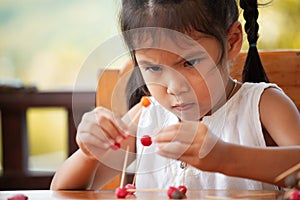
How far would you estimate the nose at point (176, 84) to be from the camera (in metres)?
1.02

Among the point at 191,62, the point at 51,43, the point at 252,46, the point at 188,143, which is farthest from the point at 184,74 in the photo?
the point at 51,43

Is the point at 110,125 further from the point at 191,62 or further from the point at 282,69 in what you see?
the point at 282,69

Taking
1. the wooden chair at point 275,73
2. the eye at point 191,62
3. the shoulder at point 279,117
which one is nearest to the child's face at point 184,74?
the eye at point 191,62

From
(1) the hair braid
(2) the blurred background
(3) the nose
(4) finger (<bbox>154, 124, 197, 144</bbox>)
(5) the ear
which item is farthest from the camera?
(2) the blurred background

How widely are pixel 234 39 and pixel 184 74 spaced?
183 mm

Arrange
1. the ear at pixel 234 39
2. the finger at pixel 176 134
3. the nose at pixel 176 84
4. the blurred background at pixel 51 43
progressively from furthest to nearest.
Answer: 1. the blurred background at pixel 51 43
2. the ear at pixel 234 39
3. the nose at pixel 176 84
4. the finger at pixel 176 134

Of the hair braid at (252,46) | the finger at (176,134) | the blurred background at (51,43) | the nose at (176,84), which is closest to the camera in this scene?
the finger at (176,134)

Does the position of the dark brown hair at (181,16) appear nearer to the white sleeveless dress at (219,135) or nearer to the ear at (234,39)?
the ear at (234,39)

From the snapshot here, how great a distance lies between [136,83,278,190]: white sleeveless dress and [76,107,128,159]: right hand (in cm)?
27

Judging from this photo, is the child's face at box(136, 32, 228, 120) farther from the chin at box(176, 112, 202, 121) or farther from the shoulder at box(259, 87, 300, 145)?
the shoulder at box(259, 87, 300, 145)

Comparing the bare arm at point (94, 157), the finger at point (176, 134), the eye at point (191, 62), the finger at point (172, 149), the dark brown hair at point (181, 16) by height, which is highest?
the dark brown hair at point (181, 16)

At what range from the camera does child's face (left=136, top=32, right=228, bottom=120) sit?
104cm

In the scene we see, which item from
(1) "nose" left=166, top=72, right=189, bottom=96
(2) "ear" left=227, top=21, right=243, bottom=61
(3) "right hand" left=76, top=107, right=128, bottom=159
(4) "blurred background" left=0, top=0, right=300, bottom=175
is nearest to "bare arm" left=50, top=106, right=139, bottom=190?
(3) "right hand" left=76, top=107, right=128, bottom=159

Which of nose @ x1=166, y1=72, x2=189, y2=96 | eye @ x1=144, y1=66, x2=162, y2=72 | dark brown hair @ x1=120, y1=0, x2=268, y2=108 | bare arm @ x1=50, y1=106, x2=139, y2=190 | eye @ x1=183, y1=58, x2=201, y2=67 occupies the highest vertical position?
dark brown hair @ x1=120, y1=0, x2=268, y2=108
